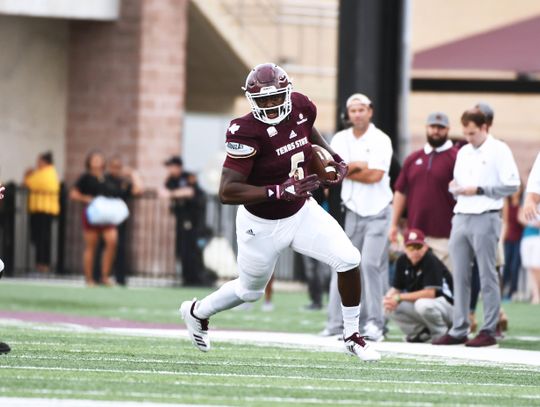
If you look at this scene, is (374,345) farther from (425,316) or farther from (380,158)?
(380,158)

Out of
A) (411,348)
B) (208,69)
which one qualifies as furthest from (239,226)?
(208,69)

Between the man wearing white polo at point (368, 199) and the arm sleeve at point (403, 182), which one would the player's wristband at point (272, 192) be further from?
the arm sleeve at point (403, 182)

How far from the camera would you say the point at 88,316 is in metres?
16.2

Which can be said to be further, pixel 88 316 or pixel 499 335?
pixel 88 316

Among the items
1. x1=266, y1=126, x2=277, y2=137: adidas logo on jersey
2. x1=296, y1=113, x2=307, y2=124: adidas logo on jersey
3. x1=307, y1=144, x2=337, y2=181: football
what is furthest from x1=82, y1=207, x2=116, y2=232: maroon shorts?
x1=266, y1=126, x2=277, y2=137: adidas logo on jersey

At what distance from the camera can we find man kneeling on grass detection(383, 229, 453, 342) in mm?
13031

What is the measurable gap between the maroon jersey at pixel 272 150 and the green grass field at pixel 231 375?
1.06 metres

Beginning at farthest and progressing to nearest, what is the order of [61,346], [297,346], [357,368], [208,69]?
1. [208,69]
2. [297,346]
3. [61,346]
4. [357,368]

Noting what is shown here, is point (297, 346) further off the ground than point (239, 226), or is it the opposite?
point (239, 226)

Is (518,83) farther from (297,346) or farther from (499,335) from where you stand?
(297,346)

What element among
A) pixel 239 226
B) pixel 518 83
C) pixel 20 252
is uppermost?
pixel 518 83

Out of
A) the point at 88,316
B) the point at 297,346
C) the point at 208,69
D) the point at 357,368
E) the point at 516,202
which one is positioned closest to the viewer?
the point at 357,368

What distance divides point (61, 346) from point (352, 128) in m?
3.90

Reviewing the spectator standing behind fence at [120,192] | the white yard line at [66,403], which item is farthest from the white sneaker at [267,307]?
the white yard line at [66,403]
